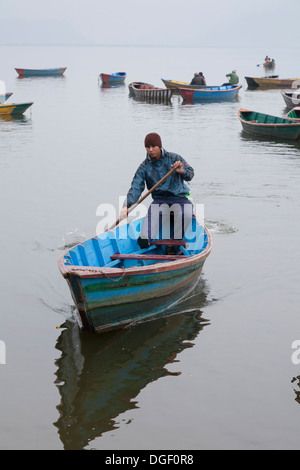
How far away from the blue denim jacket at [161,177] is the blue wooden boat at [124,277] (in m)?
0.70

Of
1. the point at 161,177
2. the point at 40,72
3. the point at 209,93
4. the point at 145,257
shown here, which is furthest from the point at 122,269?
the point at 40,72

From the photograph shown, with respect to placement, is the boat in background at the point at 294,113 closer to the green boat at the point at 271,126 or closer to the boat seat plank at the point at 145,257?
the green boat at the point at 271,126

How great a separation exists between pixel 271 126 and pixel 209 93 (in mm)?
13961

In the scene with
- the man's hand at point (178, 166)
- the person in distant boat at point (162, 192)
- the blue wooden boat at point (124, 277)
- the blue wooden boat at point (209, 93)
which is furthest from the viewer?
the blue wooden boat at point (209, 93)

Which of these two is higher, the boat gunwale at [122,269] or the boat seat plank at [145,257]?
the boat gunwale at [122,269]

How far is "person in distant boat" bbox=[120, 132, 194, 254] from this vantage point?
8930 millimetres

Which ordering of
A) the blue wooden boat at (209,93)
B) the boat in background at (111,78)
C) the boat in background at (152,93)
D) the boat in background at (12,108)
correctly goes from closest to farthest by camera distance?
the boat in background at (12,108), the blue wooden boat at (209,93), the boat in background at (152,93), the boat in background at (111,78)

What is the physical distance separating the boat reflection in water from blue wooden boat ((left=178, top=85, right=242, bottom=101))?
2811cm

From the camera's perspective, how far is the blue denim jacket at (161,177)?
9086 millimetres

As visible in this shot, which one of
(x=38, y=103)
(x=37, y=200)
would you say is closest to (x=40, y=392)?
(x=37, y=200)

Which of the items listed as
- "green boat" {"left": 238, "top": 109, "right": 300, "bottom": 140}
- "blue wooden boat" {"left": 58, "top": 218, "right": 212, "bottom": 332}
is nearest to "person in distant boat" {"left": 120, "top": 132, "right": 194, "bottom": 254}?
"blue wooden boat" {"left": 58, "top": 218, "right": 212, "bottom": 332}

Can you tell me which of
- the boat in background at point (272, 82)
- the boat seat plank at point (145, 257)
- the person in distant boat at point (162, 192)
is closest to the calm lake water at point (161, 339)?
the boat seat plank at point (145, 257)

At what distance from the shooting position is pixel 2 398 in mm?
6934
